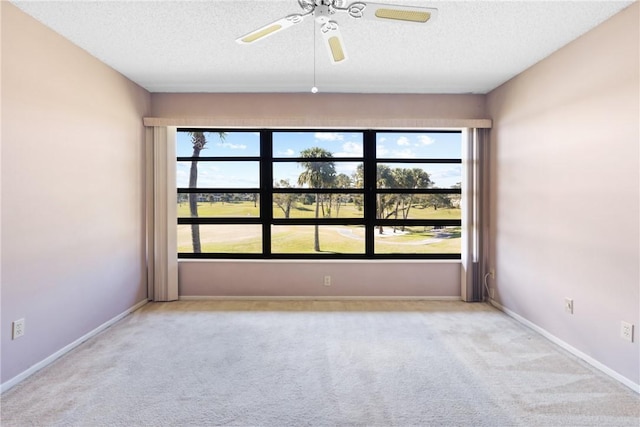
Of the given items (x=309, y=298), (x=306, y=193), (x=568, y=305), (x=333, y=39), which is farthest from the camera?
(x=306, y=193)

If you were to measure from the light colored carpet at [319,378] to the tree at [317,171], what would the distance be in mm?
1643

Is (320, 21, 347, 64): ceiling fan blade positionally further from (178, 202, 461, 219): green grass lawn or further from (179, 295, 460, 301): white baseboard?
(179, 295, 460, 301): white baseboard

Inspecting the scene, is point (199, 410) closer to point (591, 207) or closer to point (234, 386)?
point (234, 386)

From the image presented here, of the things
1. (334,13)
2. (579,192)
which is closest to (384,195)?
(579,192)

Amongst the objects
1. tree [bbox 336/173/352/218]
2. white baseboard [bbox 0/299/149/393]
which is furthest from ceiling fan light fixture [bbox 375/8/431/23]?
white baseboard [bbox 0/299/149/393]

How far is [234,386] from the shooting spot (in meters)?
2.07

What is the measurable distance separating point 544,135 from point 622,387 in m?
1.98

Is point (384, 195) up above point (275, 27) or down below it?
below

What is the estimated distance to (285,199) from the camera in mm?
4012

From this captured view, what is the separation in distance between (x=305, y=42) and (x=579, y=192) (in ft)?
8.09

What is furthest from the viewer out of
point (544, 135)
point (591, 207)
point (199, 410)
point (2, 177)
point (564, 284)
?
point (544, 135)

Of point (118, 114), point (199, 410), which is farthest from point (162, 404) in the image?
point (118, 114)

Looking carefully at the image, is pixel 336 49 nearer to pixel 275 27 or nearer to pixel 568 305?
pixel 275 27

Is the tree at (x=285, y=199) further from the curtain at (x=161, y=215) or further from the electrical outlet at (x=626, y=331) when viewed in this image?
the electrical outlet at (x=626, y=331)
